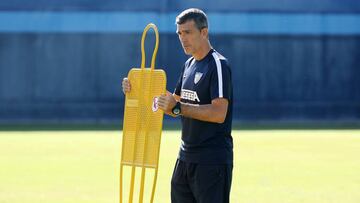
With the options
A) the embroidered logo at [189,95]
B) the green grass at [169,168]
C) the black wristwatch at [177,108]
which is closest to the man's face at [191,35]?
the embroidered logo at [189,95]

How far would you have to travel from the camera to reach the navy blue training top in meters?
5.33

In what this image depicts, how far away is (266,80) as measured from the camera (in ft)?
92.4

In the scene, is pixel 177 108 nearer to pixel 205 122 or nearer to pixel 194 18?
pixel 205 122

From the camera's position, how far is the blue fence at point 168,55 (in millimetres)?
26984

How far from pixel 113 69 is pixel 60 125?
3.61m

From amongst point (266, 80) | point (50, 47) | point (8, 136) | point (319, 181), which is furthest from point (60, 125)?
point (319, 181)

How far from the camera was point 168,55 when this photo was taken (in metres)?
27.8

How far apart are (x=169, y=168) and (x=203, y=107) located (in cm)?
736

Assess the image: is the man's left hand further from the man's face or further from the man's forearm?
the man's face

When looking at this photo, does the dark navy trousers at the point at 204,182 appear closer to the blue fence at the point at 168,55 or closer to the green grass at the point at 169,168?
the green grass at the point at 169,168

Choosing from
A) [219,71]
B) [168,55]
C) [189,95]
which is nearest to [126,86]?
[189,95]

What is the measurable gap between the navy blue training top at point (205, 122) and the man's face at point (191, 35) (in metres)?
0.11

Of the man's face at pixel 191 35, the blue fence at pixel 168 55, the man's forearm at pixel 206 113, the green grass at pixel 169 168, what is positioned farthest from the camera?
the blue fence at pixel 168 55

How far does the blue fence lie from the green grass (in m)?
7.42
